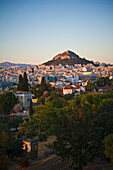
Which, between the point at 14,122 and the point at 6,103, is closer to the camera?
the point at 14,122

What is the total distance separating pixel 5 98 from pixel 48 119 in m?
11.7

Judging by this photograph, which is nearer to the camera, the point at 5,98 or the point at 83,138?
the point at 83,138

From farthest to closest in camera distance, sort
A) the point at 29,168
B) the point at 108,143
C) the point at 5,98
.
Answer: the point at 5,98, the point at 29,168, the point at 108,143

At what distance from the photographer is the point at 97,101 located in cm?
2995

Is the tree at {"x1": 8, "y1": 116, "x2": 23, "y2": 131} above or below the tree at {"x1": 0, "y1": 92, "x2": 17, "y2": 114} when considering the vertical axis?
below

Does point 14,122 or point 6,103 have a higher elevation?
point 6,103

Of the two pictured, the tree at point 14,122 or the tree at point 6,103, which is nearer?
the tree at point 14,122

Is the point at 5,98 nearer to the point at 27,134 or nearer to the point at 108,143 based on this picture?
the point at 27,134

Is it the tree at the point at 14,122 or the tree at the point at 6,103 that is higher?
the tree at the point at 6,103

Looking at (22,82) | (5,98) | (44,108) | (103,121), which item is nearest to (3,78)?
(22,82)

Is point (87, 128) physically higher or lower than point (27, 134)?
higher

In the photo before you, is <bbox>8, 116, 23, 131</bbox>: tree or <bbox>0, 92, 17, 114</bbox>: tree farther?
<bbox>0, 92, 17, 114</bbox>: tree

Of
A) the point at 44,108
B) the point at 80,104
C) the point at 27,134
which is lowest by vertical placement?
the point at 27,134

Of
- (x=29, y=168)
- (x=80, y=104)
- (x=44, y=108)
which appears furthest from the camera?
(x=44, y=108)
